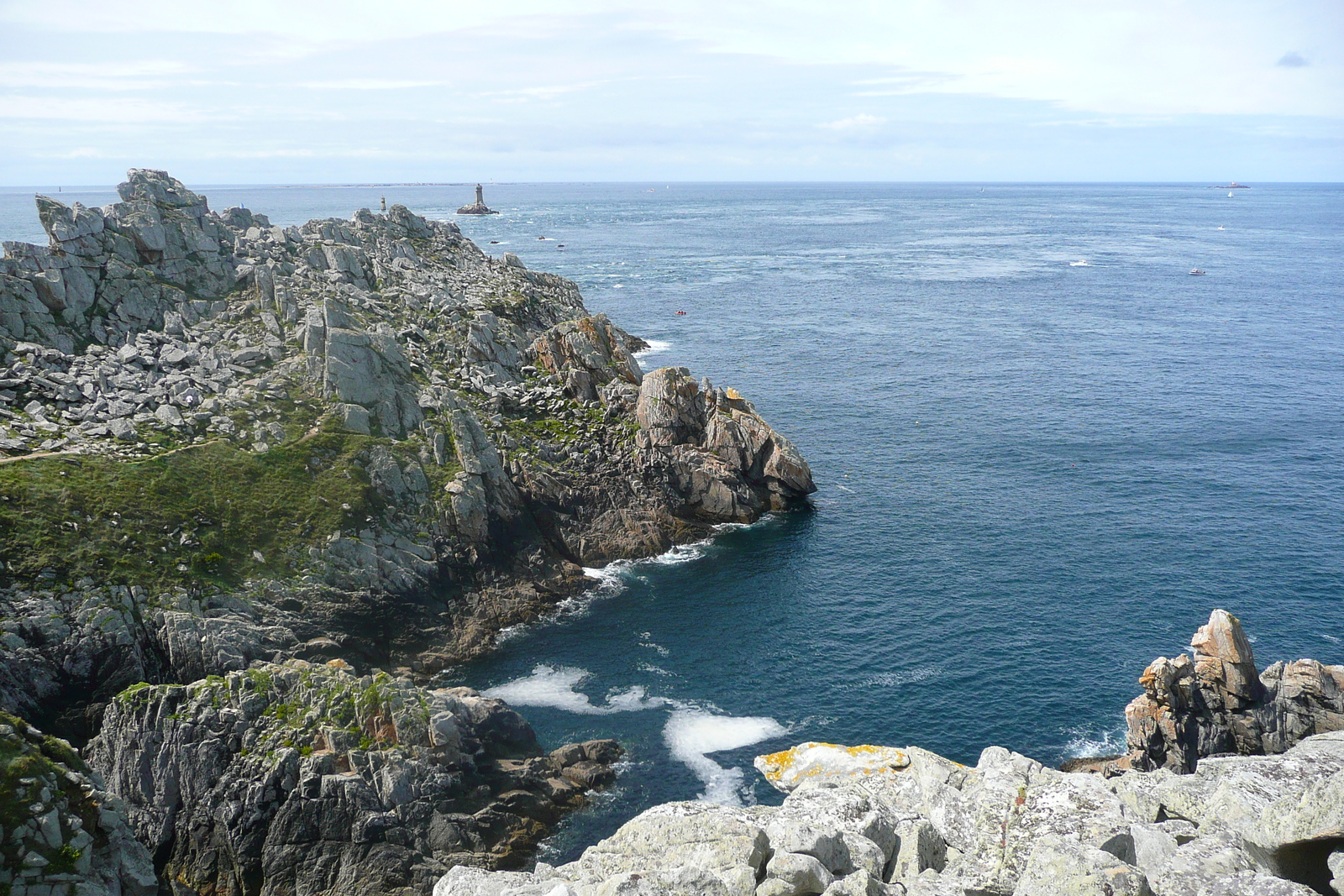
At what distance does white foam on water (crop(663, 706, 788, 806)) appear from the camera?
4966cm

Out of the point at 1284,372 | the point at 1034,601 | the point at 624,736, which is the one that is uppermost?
the point at 1284,372

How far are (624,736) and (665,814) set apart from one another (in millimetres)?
21402

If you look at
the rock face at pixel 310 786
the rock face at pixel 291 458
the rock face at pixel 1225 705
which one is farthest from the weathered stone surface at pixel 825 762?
the rock face at pixel 291 458

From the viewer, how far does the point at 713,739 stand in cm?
5406

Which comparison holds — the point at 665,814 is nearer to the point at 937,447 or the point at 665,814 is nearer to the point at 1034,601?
the point at 1034,601

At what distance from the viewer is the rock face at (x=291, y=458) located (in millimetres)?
53656

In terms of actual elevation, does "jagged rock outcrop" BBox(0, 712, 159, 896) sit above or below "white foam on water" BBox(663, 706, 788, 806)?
above

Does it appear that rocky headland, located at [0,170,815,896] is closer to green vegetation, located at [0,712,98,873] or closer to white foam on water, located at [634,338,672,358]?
green vegetation, located at [0,712,98,873]

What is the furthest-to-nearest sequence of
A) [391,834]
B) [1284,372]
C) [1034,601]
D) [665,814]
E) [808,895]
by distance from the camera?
[1284,372]
[1034,601]
[391,834]
[665,814]
[808,895]

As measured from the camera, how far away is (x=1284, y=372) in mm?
128500

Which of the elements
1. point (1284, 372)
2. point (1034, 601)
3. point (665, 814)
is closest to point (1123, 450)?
point (1034, 601)

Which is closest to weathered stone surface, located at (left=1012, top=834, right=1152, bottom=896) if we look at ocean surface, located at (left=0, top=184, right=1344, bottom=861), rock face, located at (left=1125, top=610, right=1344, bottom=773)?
ocean surface, located at (left=0, top=184, right=1344, bottom=861)

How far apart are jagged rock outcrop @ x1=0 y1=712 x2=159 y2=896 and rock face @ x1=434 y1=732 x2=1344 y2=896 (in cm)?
1418

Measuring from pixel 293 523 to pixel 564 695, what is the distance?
2414 cm
